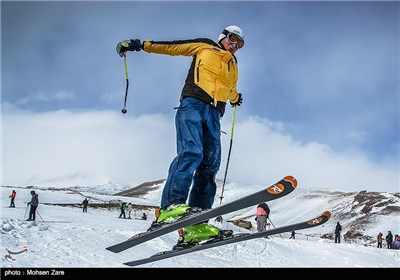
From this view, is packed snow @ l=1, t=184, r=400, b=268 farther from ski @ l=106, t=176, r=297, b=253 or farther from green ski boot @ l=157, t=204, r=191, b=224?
ski @ l=106, t=176, r=297, b=253

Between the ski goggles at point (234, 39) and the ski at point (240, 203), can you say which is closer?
the ski at point (240, 203)

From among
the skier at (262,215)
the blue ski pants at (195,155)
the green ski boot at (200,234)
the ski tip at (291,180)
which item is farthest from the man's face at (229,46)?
the skier at (262,215)

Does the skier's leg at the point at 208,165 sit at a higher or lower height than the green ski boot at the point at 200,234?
higher

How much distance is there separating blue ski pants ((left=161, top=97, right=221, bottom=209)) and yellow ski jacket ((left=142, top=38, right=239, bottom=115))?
0.12 m

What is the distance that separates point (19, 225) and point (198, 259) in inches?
186

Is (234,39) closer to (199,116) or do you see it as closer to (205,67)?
(205,67)

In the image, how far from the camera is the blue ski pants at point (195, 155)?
13.0 ft

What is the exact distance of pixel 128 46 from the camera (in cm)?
454

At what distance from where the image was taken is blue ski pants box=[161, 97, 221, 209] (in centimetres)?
397

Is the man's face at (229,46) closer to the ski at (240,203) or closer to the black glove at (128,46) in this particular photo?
the black glove at (128,46)

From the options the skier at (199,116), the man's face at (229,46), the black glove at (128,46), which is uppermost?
the man's face at (229,46)

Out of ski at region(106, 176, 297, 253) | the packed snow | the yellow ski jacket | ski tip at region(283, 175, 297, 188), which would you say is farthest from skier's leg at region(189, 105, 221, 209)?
the packed snow

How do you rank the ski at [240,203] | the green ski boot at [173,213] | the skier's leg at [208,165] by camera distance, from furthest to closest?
the skier's leg at [208,165] < the green ski boot at [173,213] < the ski at [240,203]
